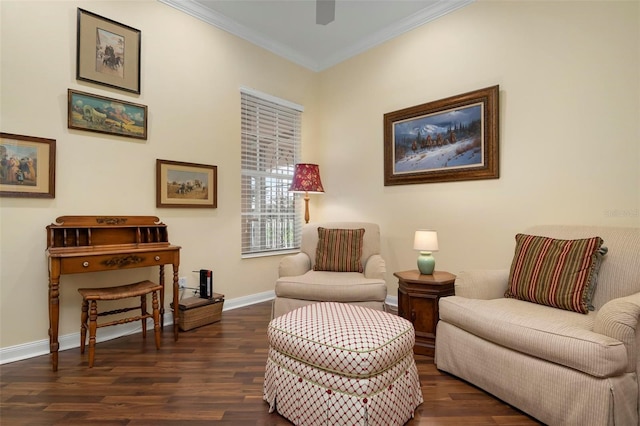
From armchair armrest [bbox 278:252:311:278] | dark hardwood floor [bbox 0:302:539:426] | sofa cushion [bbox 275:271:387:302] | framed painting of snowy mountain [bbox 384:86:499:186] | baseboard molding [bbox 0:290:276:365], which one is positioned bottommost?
dark hardwood floor [bbox 0:302:539:426]

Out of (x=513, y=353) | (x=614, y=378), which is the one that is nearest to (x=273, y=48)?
(x=513, y=353)

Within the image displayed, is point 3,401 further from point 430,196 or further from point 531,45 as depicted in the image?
point 531,45

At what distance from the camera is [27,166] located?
6.92 feet

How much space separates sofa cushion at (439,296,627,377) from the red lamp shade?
1926mm

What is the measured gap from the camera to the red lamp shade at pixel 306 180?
11.2 feet

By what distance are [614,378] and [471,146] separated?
1.98 metres

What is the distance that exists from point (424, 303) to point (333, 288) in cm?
71

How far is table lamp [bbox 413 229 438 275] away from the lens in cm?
242

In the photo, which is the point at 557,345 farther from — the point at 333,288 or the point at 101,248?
the point at 101,248

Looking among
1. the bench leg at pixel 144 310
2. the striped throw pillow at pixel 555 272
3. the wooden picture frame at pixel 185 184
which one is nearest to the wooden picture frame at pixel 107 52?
the wooden picture frame at pixel 185 184

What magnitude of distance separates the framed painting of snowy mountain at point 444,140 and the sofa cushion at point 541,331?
4.32 ft

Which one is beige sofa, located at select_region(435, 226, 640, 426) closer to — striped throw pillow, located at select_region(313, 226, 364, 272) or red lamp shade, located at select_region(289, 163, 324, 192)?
striped throw pillow, located at select_region(313, 226, 364, 272)

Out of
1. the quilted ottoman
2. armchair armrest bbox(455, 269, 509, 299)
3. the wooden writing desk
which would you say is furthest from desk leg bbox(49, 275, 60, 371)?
armchair armrest bbox(455, 269, 509, 299)

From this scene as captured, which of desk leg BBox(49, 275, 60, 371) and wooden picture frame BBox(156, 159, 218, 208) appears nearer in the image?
desk leg BBox(49, 275, 60, 371)
